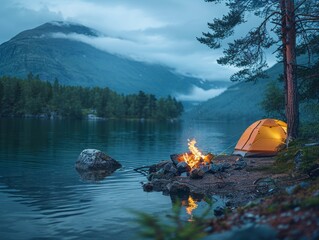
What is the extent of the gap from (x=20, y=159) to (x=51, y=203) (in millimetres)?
15721

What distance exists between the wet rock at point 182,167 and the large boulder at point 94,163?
18.9 ft

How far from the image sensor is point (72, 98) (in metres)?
183

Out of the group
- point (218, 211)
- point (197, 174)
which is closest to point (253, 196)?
point (218, 211)

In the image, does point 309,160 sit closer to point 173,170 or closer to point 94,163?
point 173,170

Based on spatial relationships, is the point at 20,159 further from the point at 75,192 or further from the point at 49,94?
the point at 49,94

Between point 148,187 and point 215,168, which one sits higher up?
point 215,168

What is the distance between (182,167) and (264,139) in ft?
27.1

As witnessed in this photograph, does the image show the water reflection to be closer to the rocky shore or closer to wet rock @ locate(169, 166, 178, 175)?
the rocky shore

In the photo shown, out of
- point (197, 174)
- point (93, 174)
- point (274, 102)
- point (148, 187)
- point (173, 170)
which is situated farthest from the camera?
point (274, 102)

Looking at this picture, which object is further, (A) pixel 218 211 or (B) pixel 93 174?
(B) pixel 93 174

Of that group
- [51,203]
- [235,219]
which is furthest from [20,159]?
[235,219]

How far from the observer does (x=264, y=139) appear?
94.7 feet

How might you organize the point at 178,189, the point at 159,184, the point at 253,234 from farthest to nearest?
the point at 159,184, the point at 178,189, the point at 253,234

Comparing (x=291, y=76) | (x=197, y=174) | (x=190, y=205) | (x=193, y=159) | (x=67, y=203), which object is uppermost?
(x=291, y=76)
